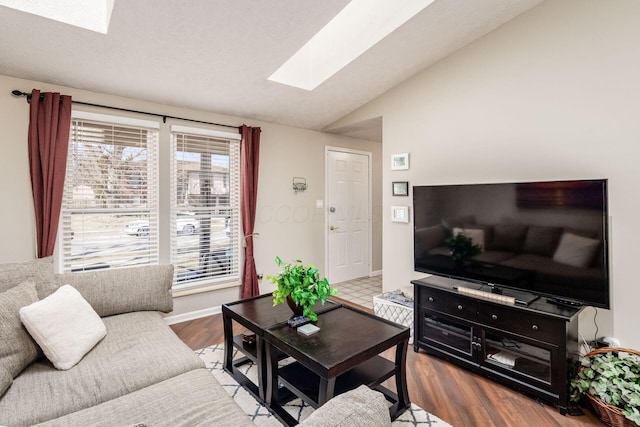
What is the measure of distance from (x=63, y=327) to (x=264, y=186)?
2585 millimetres

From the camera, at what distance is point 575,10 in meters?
2.42

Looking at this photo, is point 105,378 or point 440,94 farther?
point 440,94

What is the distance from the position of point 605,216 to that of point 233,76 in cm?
304

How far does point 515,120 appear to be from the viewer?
274 centimetres

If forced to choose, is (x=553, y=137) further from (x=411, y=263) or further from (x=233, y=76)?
(x=233, y=76)

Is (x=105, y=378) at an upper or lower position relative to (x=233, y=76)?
lower

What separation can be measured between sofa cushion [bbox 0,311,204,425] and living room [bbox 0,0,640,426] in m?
1.49

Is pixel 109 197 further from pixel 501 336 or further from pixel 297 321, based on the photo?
pixel 501 336

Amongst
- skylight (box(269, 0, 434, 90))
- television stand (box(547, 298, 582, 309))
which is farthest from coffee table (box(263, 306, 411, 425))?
skylight (box(269, 0, 434, 90))

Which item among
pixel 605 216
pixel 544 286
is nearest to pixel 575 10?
pixel 605 216

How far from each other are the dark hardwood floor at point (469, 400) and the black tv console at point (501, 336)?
2.6 inches

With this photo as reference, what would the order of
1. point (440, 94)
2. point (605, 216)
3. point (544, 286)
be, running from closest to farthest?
point (605, 216) < point (544, 286) < point (440, 94)

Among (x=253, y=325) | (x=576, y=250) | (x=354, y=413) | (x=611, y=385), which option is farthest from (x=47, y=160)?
(x=611, y=385)

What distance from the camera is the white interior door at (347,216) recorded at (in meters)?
4.87
